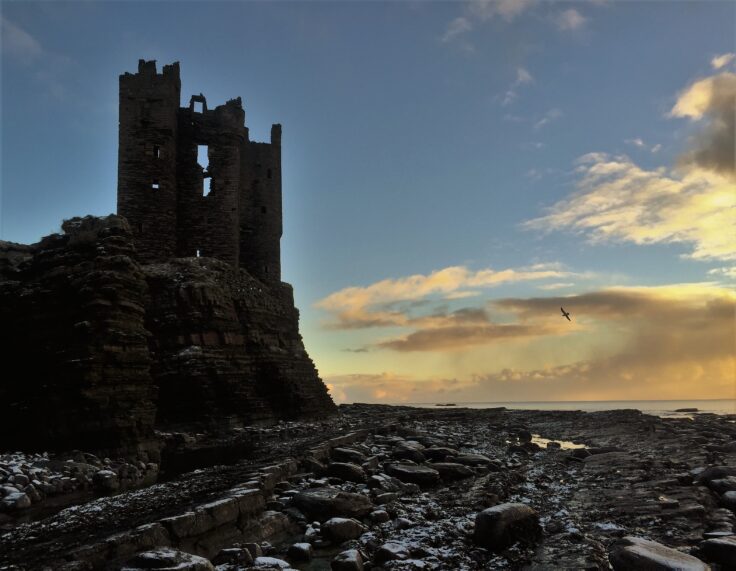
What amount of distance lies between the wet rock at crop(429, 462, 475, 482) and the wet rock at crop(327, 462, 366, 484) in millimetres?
2121

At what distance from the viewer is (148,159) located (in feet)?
108

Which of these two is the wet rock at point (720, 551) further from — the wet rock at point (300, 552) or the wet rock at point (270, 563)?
the wet rock at point (270, 563)

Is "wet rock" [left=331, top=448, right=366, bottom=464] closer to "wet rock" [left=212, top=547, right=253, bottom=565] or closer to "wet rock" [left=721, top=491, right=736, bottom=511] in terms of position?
"wet rock" [left=212, top=547, right=253, bottom=565]

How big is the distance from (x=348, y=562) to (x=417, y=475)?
19.0ft

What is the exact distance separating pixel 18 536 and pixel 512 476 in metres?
9.89

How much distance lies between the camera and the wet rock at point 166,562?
565 cm

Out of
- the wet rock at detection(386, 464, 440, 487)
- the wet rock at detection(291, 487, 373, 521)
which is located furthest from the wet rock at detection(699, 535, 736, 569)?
the wet rock at detection(386, 464, 440, 487)

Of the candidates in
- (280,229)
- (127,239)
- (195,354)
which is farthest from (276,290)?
(127,239)

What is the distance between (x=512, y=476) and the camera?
12688 mm

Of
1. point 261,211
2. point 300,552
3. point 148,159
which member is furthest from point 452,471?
point 261,211

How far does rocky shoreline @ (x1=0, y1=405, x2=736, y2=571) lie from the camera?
6.52 m

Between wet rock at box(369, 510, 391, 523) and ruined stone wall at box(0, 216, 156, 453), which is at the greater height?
ruined stone wall at box(0, 216, 156, 453)

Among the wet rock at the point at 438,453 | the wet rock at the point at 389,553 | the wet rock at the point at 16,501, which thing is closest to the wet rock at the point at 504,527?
the wet rock at the point at 389,553

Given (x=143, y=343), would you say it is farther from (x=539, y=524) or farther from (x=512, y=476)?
(x=539, y=524)
